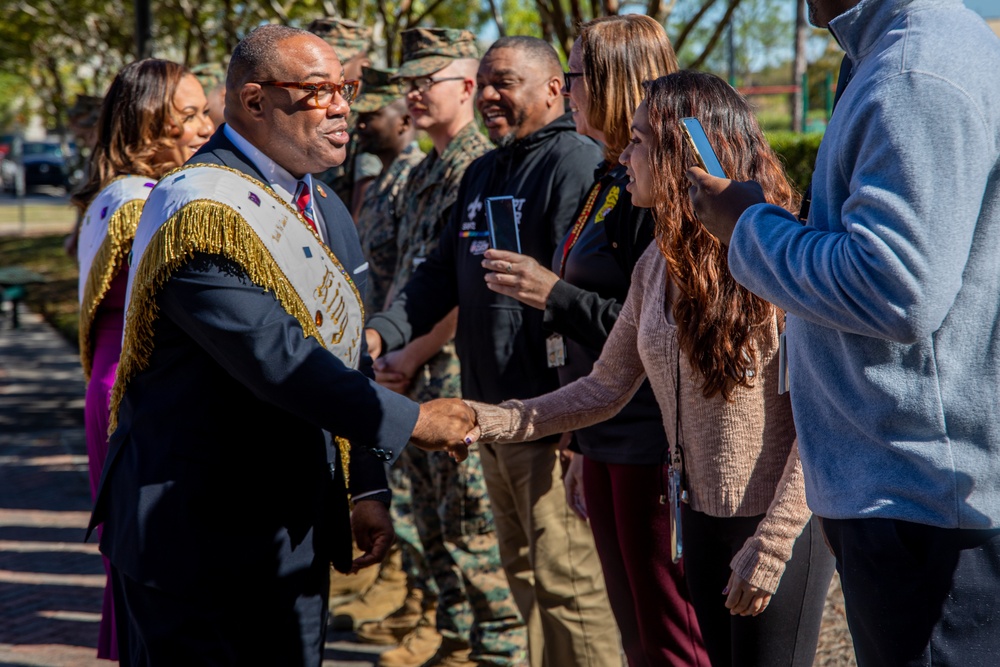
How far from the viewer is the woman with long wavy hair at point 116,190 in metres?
3.67

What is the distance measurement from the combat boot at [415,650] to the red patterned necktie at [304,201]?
227 centimetres

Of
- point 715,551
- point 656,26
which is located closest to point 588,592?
point 715,551

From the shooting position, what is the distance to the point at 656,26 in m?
3.44

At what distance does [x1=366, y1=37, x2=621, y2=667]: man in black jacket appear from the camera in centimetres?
372

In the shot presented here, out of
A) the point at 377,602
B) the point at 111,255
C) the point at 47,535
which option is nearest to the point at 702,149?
the point at 111,255

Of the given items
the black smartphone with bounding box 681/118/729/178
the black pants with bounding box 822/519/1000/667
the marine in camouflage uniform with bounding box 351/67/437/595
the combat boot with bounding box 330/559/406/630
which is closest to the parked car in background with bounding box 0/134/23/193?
the marine in camouflage uniform with bounding box 351/67/437/595

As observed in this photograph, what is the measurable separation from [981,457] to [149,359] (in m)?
1.85

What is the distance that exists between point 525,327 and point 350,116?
255cm

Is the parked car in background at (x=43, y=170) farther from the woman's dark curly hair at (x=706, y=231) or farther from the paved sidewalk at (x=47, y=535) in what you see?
the woman's dark curly hair at (x=706, y=231)

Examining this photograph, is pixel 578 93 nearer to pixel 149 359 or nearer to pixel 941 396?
pixel 149 359

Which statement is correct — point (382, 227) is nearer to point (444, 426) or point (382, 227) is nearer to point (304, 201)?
point (304, 201)

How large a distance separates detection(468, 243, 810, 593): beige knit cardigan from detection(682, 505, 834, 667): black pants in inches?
2.5

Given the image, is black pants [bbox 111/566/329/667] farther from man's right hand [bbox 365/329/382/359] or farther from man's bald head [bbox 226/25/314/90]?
man's bald head [bbox 226/25/314/90]

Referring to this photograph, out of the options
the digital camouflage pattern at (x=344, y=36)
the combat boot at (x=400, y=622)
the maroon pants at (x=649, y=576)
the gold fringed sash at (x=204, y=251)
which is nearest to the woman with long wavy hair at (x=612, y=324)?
the maroon pants at (x=649, y=576)
